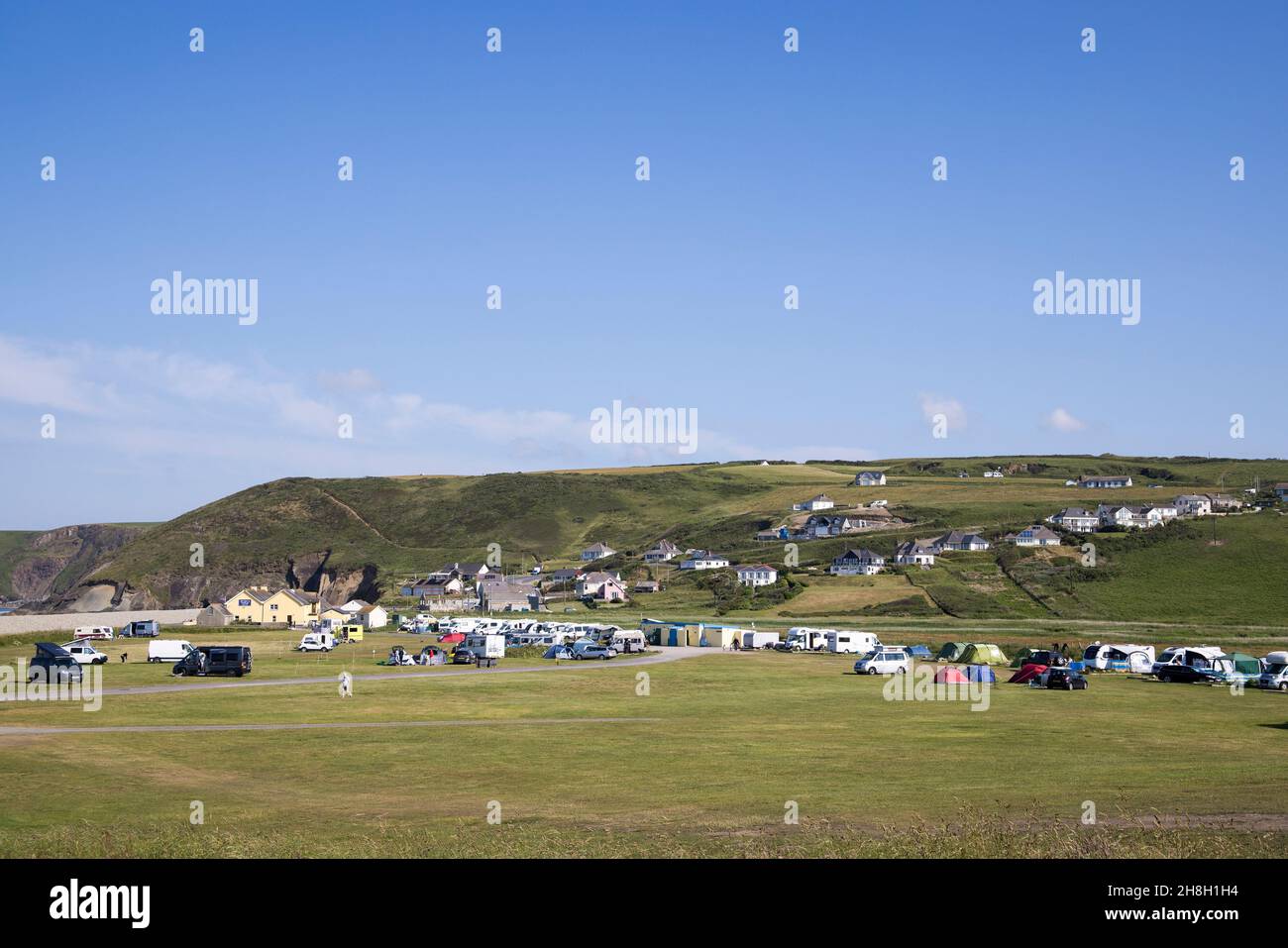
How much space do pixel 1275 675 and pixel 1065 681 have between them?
37.6ft

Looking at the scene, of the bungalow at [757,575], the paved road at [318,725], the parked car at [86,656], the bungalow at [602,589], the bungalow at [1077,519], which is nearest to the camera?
the paved road at [318,725]

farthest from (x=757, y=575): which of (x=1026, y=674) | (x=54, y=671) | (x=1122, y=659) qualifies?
(x=54, y=671)

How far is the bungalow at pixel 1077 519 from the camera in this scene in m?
189

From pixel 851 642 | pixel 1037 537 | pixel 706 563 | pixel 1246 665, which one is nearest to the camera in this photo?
pixel 1246 665

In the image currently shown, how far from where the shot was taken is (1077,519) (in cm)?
19138

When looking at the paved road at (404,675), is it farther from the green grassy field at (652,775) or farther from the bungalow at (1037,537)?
the bungalow at (1037,537)

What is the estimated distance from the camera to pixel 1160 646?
85.8 metres

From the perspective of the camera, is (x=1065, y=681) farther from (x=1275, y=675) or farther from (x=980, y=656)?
(x=980, y=656)

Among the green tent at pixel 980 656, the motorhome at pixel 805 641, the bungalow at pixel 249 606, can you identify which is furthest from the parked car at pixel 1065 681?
the bungalow at pixel 249 606

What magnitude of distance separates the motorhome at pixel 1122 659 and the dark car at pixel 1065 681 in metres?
13.0
